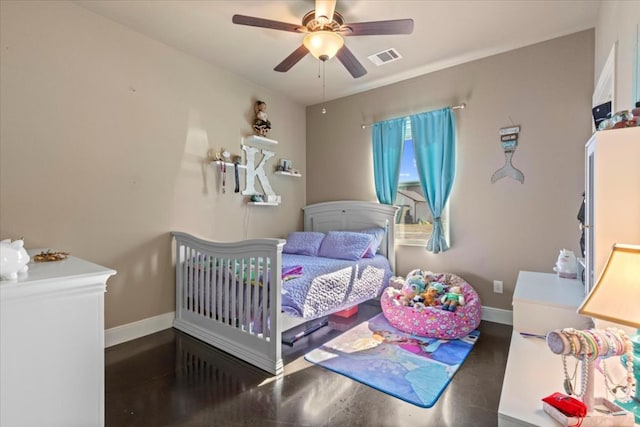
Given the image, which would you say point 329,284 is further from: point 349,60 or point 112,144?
point 112,144

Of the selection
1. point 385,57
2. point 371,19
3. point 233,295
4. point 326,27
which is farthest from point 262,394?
point 385,57

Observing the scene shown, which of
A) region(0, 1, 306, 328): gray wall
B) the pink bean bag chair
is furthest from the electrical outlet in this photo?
region(0, 1, 306, 328): gray wall

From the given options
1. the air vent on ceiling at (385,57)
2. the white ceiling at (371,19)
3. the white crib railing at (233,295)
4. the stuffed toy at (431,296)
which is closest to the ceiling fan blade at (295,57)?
the white ceiling at (371,19)

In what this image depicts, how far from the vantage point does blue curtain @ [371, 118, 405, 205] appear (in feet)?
11.7

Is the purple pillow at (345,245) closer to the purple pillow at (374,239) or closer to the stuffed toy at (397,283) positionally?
the purple pillow at (374,239)

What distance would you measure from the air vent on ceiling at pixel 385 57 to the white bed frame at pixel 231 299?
2.11 meters

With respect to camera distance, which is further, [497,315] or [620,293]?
[497,315]

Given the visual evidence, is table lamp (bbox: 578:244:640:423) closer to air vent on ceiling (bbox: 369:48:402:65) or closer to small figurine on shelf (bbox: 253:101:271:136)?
air vent on ceiling (bbox: 369:48:402:65)

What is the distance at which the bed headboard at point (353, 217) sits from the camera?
3602 millimetres

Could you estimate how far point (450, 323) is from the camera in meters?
2.56

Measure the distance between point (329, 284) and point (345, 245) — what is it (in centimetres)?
81

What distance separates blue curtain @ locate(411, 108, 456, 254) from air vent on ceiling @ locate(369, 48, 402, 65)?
662mm

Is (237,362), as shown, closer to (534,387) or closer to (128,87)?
(534,387)

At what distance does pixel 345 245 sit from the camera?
336 centimetres
